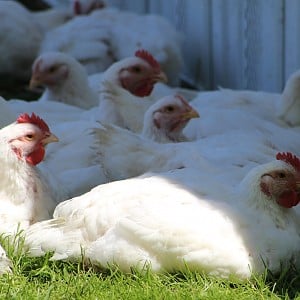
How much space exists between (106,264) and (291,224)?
0.88 meters

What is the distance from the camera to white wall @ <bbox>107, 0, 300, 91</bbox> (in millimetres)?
7602

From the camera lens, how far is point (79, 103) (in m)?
7.66

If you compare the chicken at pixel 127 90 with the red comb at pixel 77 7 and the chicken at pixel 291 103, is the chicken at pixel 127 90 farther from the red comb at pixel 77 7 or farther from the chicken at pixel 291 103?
the red comb at pixel 77 7

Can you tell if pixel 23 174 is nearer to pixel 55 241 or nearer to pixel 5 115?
pixel 55 241

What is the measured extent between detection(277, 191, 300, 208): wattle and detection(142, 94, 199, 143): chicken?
1.53 meters

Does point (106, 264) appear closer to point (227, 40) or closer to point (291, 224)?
point (291, 224)

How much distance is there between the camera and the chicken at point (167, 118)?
20.4 ft

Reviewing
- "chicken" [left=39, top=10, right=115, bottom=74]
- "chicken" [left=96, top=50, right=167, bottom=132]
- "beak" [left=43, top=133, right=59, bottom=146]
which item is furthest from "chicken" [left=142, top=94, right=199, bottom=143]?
"chicken" [left=39, top=10, right=115, bottom=74]

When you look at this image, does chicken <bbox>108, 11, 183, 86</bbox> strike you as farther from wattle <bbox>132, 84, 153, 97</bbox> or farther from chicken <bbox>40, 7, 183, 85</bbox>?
wattle <bbox>132, 84, 153, 97</bbox>

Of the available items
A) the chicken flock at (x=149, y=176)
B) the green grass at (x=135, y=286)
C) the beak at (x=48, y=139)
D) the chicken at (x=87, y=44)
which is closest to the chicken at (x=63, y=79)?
the chicken flock at (x=149, y=176)

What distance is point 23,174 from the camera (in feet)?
16.8

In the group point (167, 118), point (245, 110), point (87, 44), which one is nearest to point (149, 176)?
point (167, 118)

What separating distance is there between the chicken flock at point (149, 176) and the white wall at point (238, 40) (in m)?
0.77

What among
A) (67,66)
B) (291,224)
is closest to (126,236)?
(291,224)
